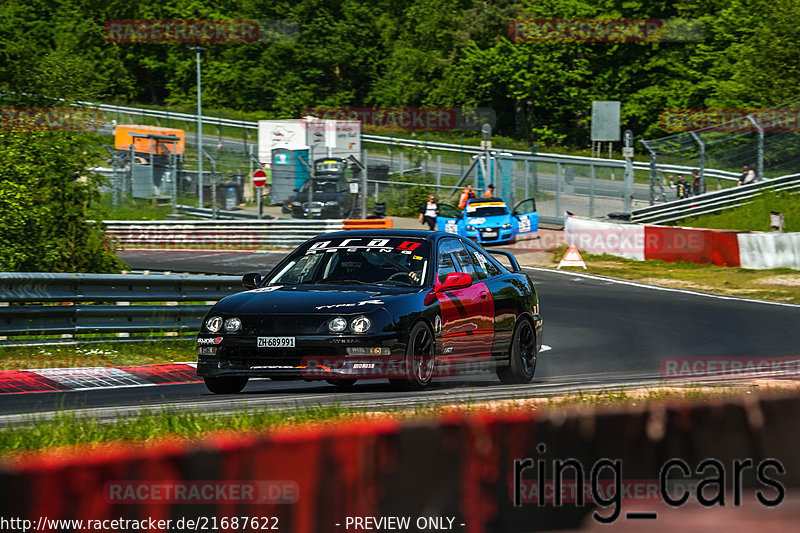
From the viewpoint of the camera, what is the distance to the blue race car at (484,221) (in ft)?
120

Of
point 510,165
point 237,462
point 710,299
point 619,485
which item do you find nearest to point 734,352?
point 710,299

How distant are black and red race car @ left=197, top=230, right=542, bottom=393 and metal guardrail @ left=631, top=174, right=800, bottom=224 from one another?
81.8 ft

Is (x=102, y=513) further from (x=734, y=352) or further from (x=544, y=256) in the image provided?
(x=544, y=256)

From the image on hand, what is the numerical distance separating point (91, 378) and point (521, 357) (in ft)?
13.9

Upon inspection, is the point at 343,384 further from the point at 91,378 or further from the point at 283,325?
the point at 91,378

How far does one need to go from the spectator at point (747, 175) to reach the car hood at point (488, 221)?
278 inches

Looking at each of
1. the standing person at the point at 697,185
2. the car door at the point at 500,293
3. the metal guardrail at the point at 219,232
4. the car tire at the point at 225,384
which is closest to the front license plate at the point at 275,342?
the car tire at the point at 225,384

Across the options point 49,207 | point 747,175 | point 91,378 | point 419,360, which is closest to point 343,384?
point 419,360

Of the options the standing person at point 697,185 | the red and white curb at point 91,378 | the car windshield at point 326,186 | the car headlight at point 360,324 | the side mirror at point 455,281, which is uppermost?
the standing person at point 697,185

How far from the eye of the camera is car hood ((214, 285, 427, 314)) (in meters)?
9.40

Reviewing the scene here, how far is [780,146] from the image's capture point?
34.3 metres

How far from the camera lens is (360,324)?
9.25 meters

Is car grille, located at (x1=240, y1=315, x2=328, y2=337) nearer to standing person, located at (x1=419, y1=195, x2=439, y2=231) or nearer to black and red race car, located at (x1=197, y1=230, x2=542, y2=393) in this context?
black and red race car, located at (x1=197, y1=230, x2=542, y2=393)

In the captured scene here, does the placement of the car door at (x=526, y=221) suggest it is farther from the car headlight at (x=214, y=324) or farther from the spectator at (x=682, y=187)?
the car headlight at (x=214, y=324)
